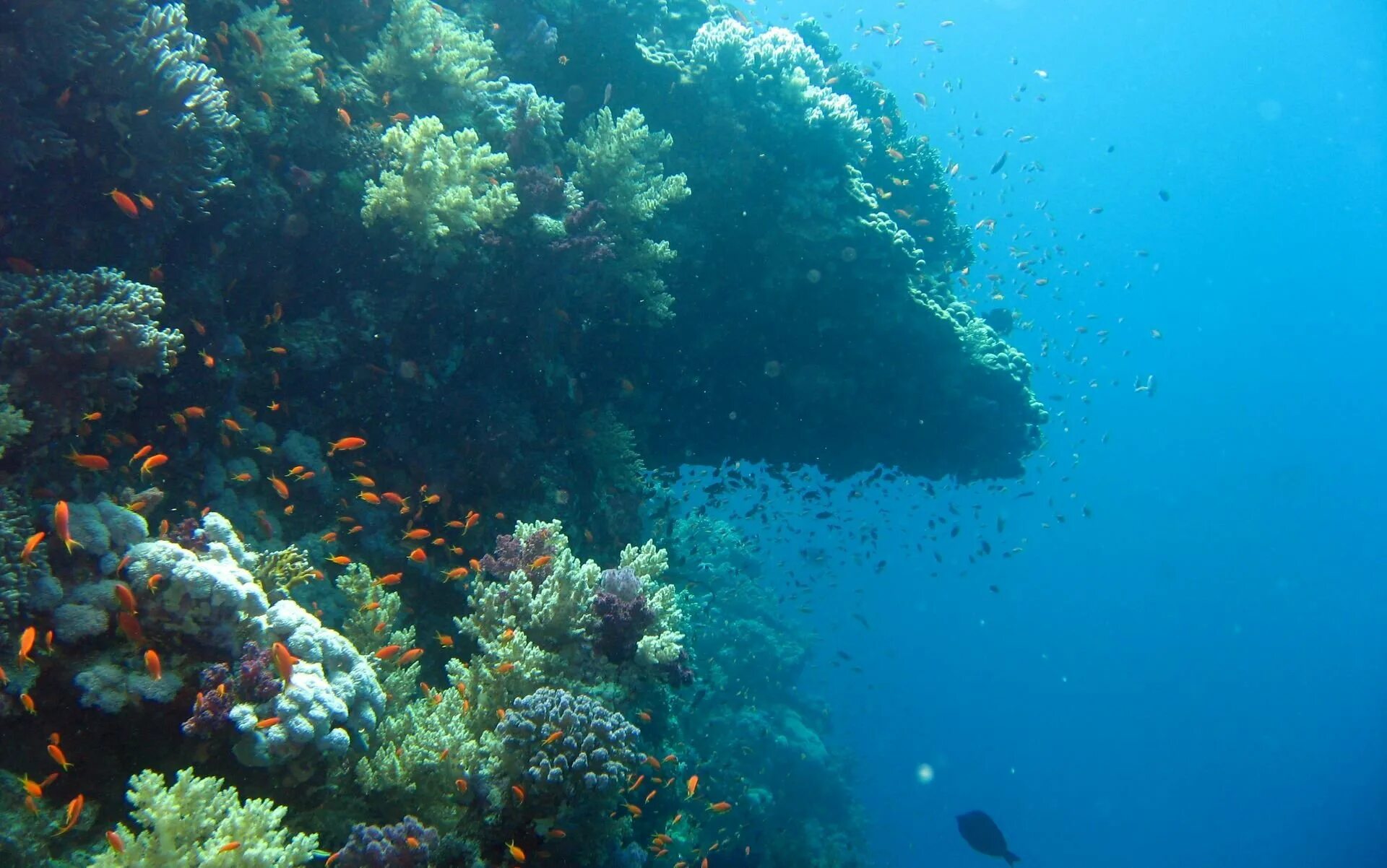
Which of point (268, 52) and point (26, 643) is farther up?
point (268, 52)

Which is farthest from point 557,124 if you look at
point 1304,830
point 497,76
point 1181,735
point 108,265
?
point 1304,830

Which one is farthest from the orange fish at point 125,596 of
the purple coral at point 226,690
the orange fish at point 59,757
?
the orange fish at point 59,757

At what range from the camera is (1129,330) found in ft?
365

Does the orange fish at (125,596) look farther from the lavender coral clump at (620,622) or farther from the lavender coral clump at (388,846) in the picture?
the lavender coral clump at (620,622)

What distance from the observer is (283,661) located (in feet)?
11.7

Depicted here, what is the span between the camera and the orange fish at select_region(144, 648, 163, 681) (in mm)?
3375

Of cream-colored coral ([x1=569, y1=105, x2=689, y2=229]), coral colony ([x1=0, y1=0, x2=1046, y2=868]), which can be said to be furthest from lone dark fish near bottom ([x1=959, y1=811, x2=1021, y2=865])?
cream-colored coral ([x1=569, y1=105, x2=689, y2=229])

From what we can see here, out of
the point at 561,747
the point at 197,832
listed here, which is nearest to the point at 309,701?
the point at 197,832

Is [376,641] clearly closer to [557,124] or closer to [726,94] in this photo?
[557,124]

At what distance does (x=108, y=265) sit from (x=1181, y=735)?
116 m

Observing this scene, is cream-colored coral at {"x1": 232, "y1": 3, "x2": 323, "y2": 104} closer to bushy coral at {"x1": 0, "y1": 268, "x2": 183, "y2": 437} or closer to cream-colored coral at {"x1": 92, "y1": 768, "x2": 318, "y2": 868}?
bushy coral at {"x1": 0, "y1": 268, "x2": 183, "y2": 437}

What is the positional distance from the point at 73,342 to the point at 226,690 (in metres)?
2.35

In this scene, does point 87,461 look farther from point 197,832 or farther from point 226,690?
point 197,832

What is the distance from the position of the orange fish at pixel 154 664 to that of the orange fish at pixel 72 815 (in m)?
0.57
